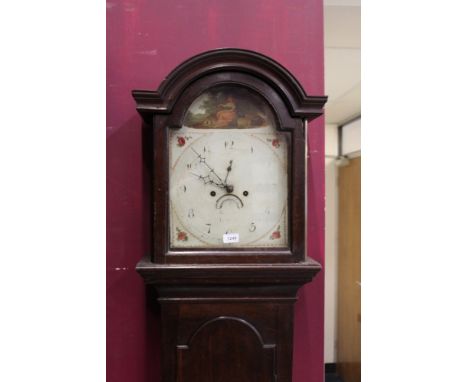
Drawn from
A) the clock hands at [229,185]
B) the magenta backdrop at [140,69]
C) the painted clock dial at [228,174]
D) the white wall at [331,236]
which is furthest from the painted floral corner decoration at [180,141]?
the white wall at [331,236]

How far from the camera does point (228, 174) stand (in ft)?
2.83

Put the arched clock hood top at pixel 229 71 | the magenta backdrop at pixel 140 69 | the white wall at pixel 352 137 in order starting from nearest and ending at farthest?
A: the arched clock hood top at pixel 229 71 < the magenta backdrop at pixel 140 69 < the white wall at pixel 352 137

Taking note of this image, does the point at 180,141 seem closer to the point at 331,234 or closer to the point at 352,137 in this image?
the point at 352,137

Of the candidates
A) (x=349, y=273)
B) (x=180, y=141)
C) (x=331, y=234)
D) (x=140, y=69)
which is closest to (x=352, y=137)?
(x=331, y=234)

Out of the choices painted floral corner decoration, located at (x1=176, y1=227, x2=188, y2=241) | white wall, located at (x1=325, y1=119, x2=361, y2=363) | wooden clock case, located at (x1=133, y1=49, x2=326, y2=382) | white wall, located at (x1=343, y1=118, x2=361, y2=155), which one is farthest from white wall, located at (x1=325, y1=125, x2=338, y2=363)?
painted floral corner decoration, located at (x1=176, y1=227, x2=188, y2=241)

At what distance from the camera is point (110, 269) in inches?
40.8

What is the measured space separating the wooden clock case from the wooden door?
2032 mm

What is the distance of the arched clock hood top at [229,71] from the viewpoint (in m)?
0.82

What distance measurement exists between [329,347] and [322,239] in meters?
2.57

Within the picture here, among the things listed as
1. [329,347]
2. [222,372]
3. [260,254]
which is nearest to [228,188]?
[260,254]

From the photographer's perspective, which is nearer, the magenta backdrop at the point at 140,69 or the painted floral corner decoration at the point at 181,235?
the painted floral corner decoration at the point at 181,235

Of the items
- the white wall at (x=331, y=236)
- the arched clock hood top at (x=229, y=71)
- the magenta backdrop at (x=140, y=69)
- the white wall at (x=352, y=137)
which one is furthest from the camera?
the white wall at (x=331, y=236)

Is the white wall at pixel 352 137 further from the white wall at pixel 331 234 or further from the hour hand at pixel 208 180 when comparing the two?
the hour hand at pixel 208 180

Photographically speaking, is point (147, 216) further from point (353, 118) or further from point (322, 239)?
point (353, 118)
